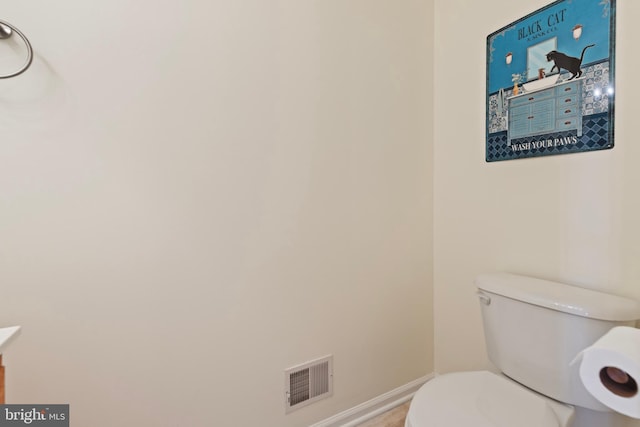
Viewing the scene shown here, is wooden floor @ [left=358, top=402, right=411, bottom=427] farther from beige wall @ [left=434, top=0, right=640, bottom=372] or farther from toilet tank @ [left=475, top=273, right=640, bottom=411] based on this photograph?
toilet tank @ [left=475, top=273, right=640, bottom=411]

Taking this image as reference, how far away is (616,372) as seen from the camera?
→ 28.3 inches

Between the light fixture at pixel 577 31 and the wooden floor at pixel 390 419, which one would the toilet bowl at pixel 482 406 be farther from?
the light fixture at pixel 577 31

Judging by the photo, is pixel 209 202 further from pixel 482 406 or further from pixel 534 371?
pixel 534 371

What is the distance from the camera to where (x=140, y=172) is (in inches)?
39.9

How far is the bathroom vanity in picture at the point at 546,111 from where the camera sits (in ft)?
3.58

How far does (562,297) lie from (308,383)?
3.27ft

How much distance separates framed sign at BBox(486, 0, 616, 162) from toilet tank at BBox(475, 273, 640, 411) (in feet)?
1.66

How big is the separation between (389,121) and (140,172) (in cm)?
107

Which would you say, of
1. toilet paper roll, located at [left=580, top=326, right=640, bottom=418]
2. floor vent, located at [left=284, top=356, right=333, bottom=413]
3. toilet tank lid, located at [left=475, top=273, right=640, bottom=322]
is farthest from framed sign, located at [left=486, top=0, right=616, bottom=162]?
floor vent, located at [left=284, top=356, right=333, bottom=413]

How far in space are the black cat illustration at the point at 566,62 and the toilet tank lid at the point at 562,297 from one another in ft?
2.41

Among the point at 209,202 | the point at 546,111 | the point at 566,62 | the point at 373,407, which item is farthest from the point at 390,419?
the point at 566,62

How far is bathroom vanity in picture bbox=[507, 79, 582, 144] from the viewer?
1091 millimetres

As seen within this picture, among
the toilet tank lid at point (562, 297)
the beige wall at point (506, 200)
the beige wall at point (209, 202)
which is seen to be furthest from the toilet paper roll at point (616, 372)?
the beige wall at point (209, 202)

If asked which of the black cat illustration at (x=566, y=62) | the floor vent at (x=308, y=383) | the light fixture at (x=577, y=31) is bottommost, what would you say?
the floor vent at (x=308, y=383)
